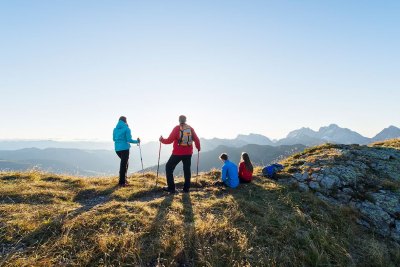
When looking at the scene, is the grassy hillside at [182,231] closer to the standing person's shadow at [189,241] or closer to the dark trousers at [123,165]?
the standing person's shadow at [189,241]

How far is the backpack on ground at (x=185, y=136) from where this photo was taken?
14.8 metres

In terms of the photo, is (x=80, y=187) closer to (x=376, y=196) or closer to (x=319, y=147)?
(x=376, y=196)

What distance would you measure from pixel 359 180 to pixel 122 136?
12691 mm

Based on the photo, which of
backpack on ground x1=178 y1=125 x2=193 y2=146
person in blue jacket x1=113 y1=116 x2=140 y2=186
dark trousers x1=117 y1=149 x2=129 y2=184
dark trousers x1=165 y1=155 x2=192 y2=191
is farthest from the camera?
person in blue jacket x1=113 y1=116 x2=140 y2=186

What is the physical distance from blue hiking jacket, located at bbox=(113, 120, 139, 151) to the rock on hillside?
8848mm

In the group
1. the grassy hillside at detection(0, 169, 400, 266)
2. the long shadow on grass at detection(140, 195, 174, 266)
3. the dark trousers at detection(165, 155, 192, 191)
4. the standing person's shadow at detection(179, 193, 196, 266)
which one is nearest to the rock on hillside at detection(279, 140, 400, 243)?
the grassy hillside at detection(0, 169, 400, 266)

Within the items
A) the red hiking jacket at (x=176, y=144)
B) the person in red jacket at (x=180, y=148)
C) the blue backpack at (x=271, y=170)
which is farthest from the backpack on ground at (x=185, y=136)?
the blue backpack at (x=271, y=170)

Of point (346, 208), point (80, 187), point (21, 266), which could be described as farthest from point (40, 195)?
point (346, 208)

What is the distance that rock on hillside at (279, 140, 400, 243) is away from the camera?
13.0 metres

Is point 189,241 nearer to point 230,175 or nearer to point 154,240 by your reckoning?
point 154,240

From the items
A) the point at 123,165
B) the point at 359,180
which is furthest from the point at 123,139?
the point at 359,180

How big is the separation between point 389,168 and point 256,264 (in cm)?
1334

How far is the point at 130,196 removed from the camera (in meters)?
13.8

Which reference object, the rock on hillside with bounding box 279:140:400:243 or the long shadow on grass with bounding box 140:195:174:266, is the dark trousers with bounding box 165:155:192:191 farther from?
the rock on hillside with bounding box 279:140:400:243
